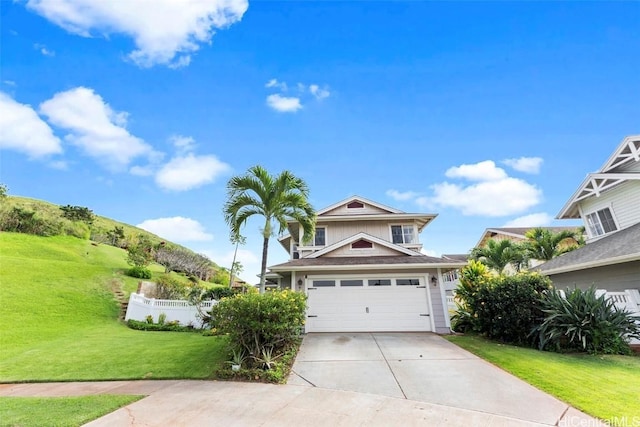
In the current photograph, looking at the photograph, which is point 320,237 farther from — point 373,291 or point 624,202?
point 624,202

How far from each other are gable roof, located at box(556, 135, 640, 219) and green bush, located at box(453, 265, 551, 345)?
8.48 metres

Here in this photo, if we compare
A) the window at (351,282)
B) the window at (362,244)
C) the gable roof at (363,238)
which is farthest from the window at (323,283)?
the window at (362,244)

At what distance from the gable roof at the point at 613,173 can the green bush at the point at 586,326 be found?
8.35 meters

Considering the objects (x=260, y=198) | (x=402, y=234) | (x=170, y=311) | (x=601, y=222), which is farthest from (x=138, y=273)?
(x=601, y=222)

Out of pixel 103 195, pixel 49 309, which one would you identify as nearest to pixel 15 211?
pixel 103 195

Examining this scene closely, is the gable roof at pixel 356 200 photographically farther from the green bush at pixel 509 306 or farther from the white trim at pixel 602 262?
the white trim at pixel 602 262

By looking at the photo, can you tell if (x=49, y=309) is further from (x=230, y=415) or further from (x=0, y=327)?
(x=230, y=415)

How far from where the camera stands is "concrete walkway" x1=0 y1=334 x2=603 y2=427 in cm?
391

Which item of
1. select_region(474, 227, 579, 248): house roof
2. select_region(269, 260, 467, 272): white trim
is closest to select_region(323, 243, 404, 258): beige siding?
select_region(269, 260, 467, 272): white trim

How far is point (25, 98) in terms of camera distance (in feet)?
39.1

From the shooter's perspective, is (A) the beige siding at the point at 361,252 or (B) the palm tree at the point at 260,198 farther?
(A) the beige siding at the point at 361,252

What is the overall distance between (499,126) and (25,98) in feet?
73.0

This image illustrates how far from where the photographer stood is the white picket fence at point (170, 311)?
14273 mm

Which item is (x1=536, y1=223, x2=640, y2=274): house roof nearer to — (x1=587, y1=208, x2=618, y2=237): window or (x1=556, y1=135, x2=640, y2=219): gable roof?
(x1=587, y1=208, x2=618, y2=237): window
